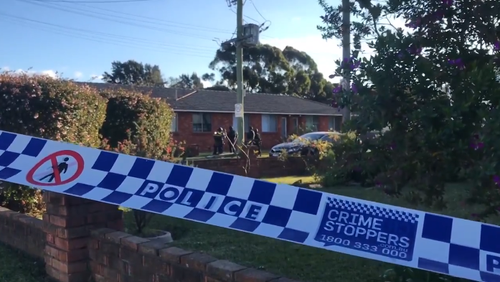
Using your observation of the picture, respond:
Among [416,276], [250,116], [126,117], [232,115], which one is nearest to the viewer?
[416,276]

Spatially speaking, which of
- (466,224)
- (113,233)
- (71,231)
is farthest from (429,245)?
(71,231)

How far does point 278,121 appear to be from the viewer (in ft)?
113

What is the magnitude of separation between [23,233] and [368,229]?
3582 millimetres

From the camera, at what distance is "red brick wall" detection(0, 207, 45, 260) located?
15.6 feet

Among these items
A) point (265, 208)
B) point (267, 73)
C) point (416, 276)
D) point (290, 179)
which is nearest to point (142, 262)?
point (265, 208)

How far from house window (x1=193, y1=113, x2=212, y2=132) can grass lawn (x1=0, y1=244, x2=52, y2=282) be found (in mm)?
A: 25443

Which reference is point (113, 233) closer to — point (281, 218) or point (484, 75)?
point (281, 218)

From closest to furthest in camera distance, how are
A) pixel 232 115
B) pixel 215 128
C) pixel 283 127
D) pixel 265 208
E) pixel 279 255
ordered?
pixel 265 208 → pixel 279 255 → pixel 215 128 → pixel 232 115 → pixel 283 127

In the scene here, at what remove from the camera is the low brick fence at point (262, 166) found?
513 inches

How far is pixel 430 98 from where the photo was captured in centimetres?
322

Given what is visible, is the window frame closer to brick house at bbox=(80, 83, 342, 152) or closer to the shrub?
brick house at bbox=(80, 83, 342, 152)

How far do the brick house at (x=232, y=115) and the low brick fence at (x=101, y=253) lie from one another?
2366cm

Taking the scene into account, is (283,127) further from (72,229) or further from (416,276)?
(416,276)

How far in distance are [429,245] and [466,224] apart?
0.95 feet
